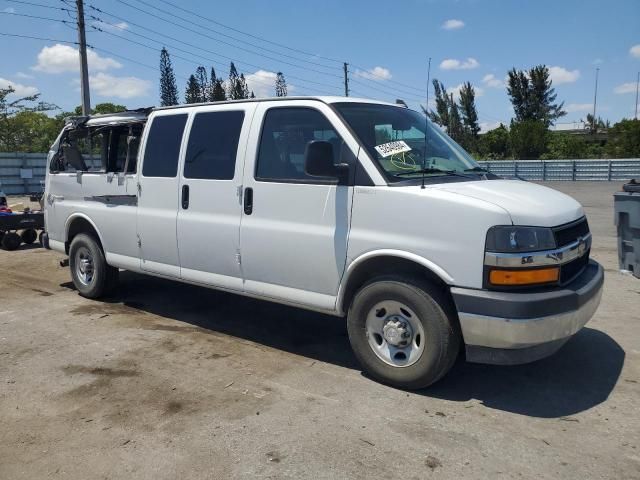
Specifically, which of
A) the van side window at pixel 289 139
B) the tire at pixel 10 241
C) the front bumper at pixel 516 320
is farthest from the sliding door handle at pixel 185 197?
the tire at pixel 10 241

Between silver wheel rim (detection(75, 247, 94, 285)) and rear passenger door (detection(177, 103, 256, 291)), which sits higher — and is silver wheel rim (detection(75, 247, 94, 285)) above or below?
below

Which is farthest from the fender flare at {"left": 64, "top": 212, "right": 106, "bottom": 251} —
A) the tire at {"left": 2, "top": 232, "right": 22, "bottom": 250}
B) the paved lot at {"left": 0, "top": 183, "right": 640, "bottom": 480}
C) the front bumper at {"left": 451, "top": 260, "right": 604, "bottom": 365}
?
the tire at {"left": 2, "top": 232, "right": 22, "bottom": 250}

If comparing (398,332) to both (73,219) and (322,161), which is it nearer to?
(322,161)

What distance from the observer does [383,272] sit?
424 centimetres

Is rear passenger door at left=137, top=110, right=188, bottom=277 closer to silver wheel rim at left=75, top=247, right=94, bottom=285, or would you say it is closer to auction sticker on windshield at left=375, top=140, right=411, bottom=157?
silver wheel rim at left=75, top=247, right=94, bottom=285

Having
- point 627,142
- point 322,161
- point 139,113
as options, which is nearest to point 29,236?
point 139,113

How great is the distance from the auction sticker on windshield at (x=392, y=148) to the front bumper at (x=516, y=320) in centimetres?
120

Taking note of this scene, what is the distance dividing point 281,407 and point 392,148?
212 cm

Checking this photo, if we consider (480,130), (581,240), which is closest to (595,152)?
(480,130)

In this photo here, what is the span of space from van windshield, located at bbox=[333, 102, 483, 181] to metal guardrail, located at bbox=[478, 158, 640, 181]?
2727 cm

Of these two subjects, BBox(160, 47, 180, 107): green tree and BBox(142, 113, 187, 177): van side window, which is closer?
BBox(142, 113, 187, 177): van side window

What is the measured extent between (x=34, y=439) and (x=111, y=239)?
3193 millimetres

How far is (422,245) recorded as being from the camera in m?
3.90

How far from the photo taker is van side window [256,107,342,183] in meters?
4.55
